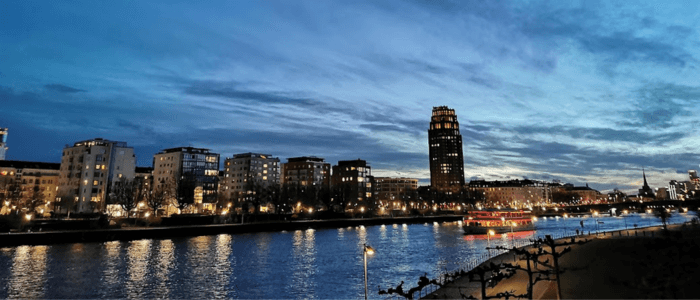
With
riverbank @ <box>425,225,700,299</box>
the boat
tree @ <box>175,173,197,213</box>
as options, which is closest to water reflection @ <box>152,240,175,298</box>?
riverbank @ <box>425,225,700,299</box>

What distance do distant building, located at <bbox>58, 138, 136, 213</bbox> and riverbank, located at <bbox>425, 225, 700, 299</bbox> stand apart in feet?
427

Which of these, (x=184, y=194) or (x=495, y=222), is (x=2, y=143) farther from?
(x=495, y=222)

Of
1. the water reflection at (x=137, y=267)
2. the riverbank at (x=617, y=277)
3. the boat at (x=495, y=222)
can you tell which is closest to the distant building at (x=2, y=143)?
the water reflection at (x=137, y=267)

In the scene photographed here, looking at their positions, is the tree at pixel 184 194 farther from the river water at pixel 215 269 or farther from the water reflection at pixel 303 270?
the water reflection at pixel 303 270

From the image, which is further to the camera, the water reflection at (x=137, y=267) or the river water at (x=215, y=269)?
the water reflection at (x=137, y=267)

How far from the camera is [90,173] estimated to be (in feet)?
451

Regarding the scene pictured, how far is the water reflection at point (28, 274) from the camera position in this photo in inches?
1550

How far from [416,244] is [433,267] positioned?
2673cm

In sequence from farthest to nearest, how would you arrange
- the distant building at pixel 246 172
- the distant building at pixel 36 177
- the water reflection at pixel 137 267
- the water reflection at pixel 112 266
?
the distant building at pixel 246 172, the distant building at pixel 36 177, the water reflection at pixel 112 266, the water reflection at pixel 137 267

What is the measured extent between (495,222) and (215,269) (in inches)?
3134

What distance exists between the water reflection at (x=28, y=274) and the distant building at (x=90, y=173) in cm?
7469

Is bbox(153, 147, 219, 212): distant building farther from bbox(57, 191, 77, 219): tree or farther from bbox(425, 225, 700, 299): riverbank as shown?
bbox(425, 225, 700, 299): riverbank

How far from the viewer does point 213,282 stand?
44594 mm

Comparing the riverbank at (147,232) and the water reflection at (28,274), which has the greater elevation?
the riverbank at (147,232)
